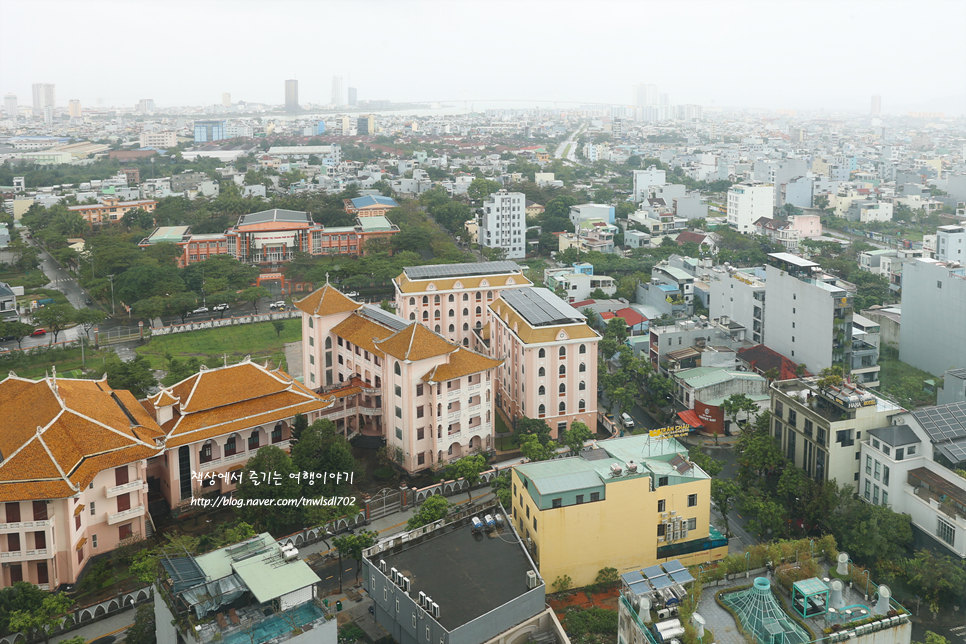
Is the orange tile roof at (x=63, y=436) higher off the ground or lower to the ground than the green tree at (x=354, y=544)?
higher

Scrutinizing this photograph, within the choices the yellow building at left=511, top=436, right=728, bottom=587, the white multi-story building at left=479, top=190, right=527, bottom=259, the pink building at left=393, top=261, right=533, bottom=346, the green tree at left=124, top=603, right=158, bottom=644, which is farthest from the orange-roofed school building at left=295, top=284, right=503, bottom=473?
the white multi-story building at left=479, top=190, right=527, bottom=259

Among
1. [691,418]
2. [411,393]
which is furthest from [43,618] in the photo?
[691,418]

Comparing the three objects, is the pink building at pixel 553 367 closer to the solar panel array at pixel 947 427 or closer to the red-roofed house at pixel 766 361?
the red-roofed house at pixel 766 361

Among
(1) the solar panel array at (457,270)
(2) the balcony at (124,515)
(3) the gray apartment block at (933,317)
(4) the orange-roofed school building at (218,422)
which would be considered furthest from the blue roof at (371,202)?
(2) the balcony at (124,515)

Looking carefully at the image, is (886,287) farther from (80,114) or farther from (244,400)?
(80,114)

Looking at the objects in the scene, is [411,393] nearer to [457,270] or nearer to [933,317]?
[457,270]

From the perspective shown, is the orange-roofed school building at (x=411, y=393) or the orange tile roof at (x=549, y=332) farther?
the orange tile roof at (x=549, y=332)

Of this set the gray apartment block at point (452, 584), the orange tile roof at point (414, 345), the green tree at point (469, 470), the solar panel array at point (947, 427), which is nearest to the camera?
the gray apartment block at point (452, 584)
